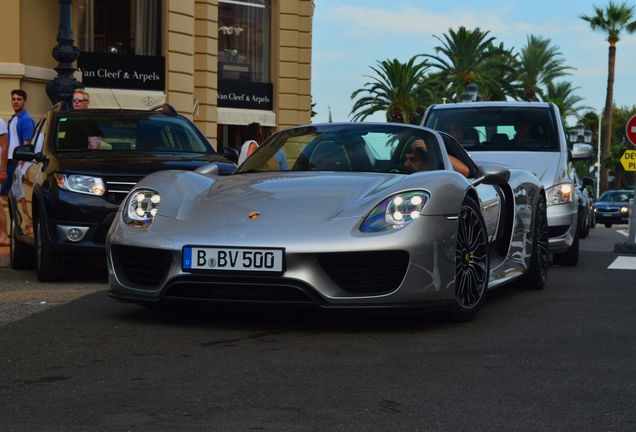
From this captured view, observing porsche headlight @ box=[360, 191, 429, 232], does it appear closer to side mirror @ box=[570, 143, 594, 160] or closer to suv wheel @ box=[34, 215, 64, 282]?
suv wheel @ box=[34, 215, 64, 282]

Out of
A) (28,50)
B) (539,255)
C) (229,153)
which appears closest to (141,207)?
(539,255)

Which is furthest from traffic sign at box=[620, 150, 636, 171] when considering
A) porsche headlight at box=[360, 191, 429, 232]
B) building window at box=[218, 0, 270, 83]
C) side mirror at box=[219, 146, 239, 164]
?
porsche headlight at box=[360, 191, 429, 232]

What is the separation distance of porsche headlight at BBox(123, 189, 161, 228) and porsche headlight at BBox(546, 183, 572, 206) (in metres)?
5.88

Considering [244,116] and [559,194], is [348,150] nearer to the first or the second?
[559,194]

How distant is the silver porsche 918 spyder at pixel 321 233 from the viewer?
21.3ft

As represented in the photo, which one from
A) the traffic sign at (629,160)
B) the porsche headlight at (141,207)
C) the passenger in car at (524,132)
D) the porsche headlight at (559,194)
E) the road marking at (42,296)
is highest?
the passenger in car at (524,132)

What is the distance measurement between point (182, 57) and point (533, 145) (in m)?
15.1

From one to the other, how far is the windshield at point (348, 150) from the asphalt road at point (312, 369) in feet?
2.99

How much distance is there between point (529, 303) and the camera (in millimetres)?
8562

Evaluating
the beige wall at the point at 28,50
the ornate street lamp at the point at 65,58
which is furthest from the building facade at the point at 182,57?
the ornate street lamp at the point at 65,58

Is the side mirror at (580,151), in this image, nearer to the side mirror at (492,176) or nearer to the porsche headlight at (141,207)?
the side mirror at (492,176)

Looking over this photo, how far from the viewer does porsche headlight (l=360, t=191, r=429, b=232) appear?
661 cm

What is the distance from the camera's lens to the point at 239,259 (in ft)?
21.2

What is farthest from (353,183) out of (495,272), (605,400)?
(605,400)
